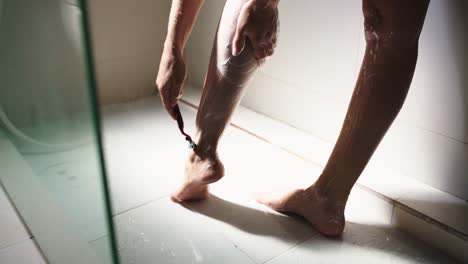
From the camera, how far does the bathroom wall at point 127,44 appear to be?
53.0 inches

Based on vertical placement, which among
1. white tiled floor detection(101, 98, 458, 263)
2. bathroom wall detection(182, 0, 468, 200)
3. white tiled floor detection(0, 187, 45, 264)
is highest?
bathroom wall detection(182, 0, 468, 200)

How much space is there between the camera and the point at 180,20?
79cm

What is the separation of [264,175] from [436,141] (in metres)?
0.41

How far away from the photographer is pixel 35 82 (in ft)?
1.90

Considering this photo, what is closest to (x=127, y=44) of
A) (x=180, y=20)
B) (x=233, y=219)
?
(x=180, y=20)

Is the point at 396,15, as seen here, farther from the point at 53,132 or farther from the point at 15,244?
the point at 15,244

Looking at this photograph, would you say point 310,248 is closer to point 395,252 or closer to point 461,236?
point 395,252

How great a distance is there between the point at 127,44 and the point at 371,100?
942 mm

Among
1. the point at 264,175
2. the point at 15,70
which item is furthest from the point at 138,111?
the point at 15,70

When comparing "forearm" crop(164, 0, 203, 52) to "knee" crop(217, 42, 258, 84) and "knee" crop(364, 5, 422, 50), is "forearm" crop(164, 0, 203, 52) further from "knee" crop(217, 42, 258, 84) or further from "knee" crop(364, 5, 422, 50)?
"knee" crop(364, 5, 422, 50)

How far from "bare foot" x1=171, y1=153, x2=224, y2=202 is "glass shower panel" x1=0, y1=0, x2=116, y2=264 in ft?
0.93

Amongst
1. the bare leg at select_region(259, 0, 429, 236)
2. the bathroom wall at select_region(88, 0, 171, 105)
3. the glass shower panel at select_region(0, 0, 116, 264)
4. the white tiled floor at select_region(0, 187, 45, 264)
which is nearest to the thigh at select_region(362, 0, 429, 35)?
the bare leg at select_region(259, 0, 429, 236)

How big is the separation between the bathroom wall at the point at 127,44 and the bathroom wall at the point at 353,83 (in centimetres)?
21

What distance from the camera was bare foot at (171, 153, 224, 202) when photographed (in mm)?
853
